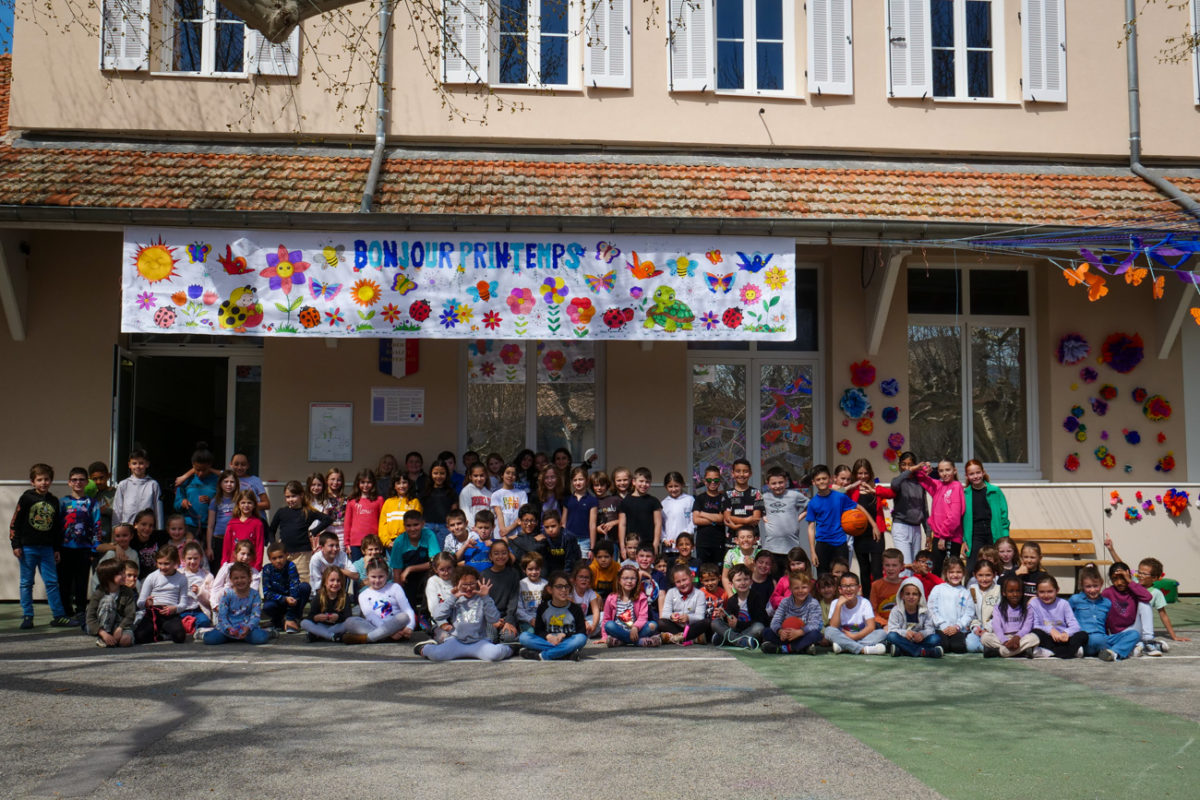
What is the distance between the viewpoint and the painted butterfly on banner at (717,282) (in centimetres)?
1182

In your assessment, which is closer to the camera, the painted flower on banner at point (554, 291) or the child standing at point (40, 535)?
the child standing at point (40, 535)

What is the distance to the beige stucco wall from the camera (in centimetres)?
1338

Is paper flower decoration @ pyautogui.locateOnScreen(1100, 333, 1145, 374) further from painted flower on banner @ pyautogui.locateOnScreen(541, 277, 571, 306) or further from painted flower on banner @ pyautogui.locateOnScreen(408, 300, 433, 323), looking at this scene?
painted flower on banner @ pyautogui.locateOnScreen(408, 300, 433, 323)

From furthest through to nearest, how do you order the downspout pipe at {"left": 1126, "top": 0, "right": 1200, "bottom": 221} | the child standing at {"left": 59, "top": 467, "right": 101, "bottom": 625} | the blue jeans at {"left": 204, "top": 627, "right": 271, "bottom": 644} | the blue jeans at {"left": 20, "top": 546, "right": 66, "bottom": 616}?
the downspout pipe at {"left": 1126, "top": 0, "right": 1200, "bottom": 221} < the child standing at {"left": 59, "top": 467, "right": 101, "bottom": 625} < the blue jeans at {"left": 20, "top": 546, "right": 66, "bottom": 616} < the blue jeans at {"left": 204, "top": 627, "right": 271, "bottom": 644}

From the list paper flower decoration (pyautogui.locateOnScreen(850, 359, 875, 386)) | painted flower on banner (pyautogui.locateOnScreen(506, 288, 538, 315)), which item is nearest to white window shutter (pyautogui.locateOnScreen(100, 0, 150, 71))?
painted flower on banner (pyautogui.locateOnScreen(506, 288, 538, 315))

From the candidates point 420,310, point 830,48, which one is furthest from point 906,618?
point 830,48

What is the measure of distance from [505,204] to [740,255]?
2.46 m

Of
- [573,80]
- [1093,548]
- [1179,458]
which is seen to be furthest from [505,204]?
[1179,458]

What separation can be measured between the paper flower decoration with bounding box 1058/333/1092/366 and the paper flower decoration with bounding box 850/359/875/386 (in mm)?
2227

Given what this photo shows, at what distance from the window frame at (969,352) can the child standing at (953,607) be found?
4.00 m

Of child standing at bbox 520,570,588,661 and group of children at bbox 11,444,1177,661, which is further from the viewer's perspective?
group of children at bbox 11,444,1177,661

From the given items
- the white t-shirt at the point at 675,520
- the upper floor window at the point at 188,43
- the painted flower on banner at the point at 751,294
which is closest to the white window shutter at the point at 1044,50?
the painted flower on banner at the point at 751,294

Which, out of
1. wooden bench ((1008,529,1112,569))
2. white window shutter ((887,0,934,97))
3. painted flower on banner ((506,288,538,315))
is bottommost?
wooden bench ((1008,529,1112,569))

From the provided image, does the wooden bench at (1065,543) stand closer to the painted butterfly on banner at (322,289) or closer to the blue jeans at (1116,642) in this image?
the blue jeans at (1116,642)
